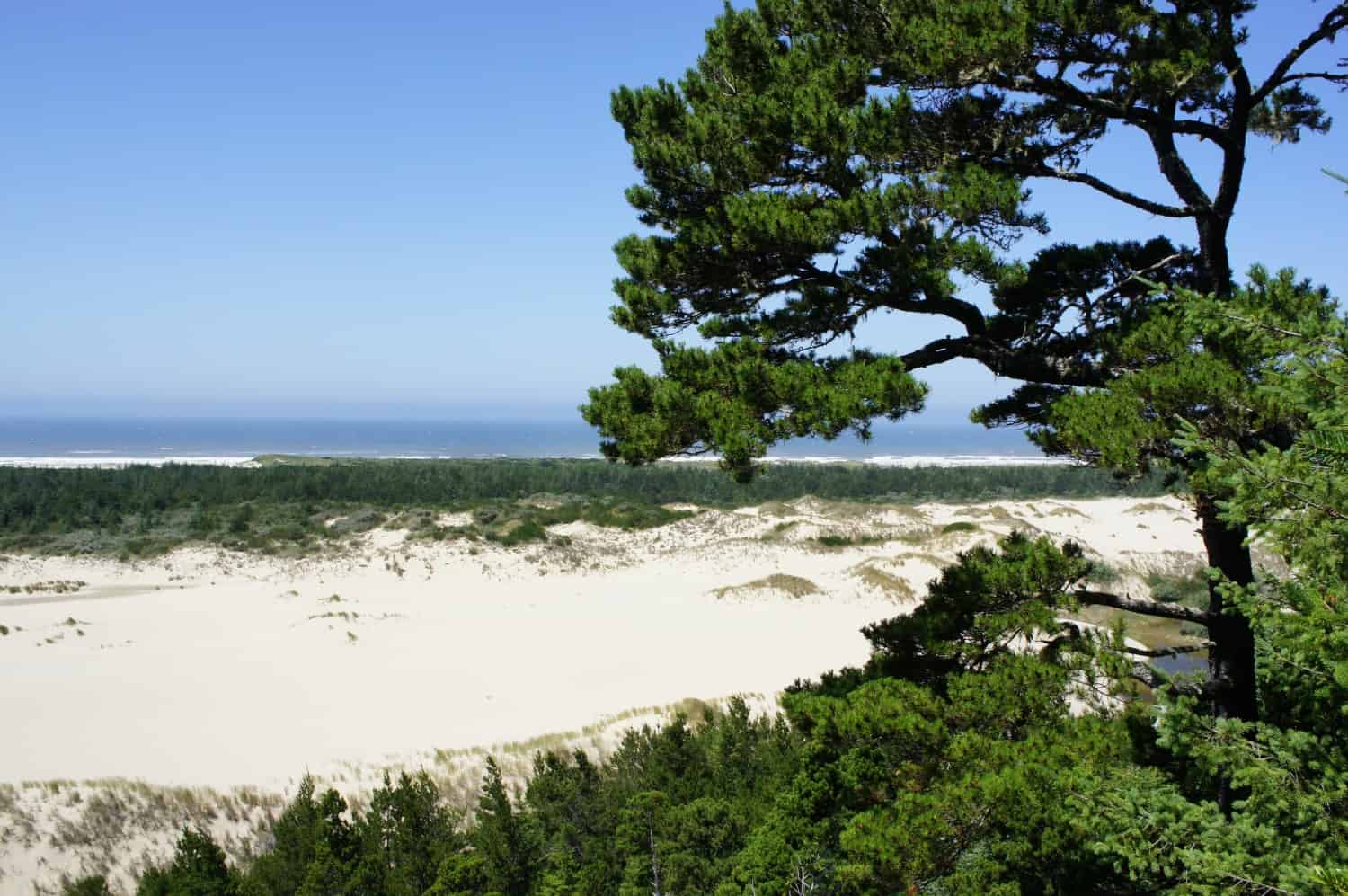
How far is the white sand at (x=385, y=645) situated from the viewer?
12297mm

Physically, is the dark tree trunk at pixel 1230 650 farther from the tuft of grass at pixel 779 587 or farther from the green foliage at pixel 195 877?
the tuft of grass at pixel 779 587

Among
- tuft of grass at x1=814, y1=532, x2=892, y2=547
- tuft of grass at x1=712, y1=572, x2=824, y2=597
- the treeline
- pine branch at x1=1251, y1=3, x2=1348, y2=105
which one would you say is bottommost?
tuft of grass at x1=712, y1=572, x2=824, y2=597

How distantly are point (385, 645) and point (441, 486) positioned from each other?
102 feet

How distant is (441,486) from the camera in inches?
1966

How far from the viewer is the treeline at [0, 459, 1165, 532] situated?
131 ft

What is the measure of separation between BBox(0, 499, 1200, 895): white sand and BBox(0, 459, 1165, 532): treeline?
20.7ft

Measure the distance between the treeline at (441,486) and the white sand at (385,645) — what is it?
6.30 m

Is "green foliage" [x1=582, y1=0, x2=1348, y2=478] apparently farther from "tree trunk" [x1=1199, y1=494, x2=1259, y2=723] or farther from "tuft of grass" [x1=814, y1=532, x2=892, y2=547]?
"tuft of grass" [x1=814, y1=532, x2=892, y2=547]

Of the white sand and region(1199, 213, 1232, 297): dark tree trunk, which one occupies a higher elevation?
region(1199, 213, 1232, 297): dark tree trunk

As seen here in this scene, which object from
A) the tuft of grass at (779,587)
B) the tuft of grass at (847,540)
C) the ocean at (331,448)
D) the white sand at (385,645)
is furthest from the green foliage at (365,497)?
the ocean at (331,448)

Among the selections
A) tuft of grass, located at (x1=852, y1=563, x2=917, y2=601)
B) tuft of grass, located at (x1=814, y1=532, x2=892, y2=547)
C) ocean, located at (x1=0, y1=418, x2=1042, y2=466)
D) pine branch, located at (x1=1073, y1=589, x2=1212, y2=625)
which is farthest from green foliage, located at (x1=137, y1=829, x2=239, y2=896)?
ocean, located at (x1=0, y1=418, x2=1042, y2=466)

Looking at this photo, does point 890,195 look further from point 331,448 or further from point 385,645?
point 331,448

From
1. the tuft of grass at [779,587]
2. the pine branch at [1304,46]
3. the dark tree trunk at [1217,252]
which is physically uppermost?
the pine branch at [1304,46]

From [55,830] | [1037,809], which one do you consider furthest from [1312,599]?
Answer: [55,830]
